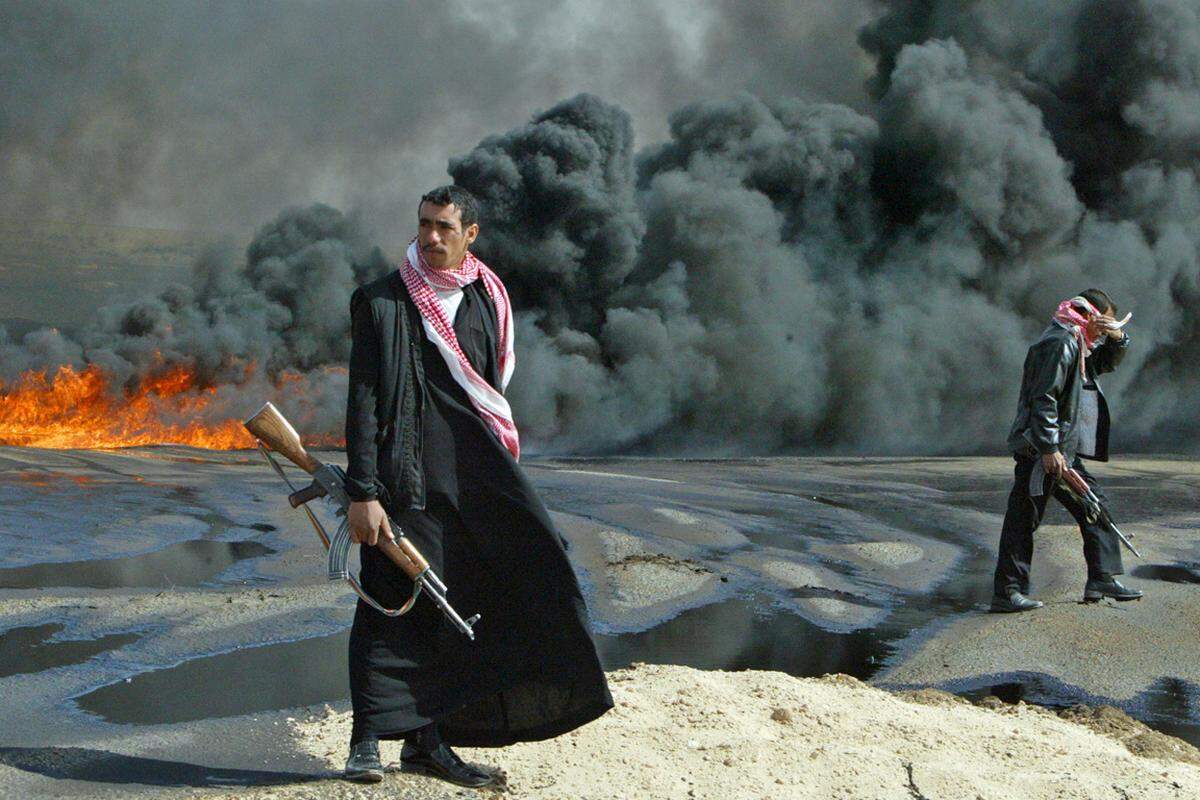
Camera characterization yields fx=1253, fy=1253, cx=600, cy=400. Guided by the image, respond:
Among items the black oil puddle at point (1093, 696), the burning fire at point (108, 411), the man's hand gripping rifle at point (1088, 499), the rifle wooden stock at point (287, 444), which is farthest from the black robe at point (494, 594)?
the burning fire at point (108, 411)

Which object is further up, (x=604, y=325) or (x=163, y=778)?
(x=604, y=325)

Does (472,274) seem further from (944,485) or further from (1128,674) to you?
(944,485)

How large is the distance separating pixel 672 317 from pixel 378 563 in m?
24.7

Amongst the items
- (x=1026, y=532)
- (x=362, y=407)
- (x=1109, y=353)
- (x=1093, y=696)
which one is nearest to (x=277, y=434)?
(x=362, y=407)

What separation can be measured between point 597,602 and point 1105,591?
278 cm

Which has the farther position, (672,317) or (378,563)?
(672,317)

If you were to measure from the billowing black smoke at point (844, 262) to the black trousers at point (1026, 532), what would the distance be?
1967 centimetres

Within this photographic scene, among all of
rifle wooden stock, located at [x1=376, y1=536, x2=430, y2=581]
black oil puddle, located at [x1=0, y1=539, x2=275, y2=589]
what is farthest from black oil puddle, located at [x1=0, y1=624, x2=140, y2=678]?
rifle wooden stock, located at [x1=376, y1=536, x2=430, y2=581]

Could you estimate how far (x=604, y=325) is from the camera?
27953 mm

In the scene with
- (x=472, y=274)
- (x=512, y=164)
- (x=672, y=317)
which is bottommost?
(x=472, y=274)

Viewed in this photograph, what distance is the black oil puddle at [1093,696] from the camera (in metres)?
4.79

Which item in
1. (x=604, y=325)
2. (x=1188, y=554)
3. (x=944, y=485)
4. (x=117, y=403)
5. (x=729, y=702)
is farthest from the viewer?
(x=604, y=325)

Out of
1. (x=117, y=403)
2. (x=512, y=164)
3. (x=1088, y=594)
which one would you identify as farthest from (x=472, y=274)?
(x=512, y=164)

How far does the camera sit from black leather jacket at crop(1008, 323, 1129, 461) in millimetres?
6465
